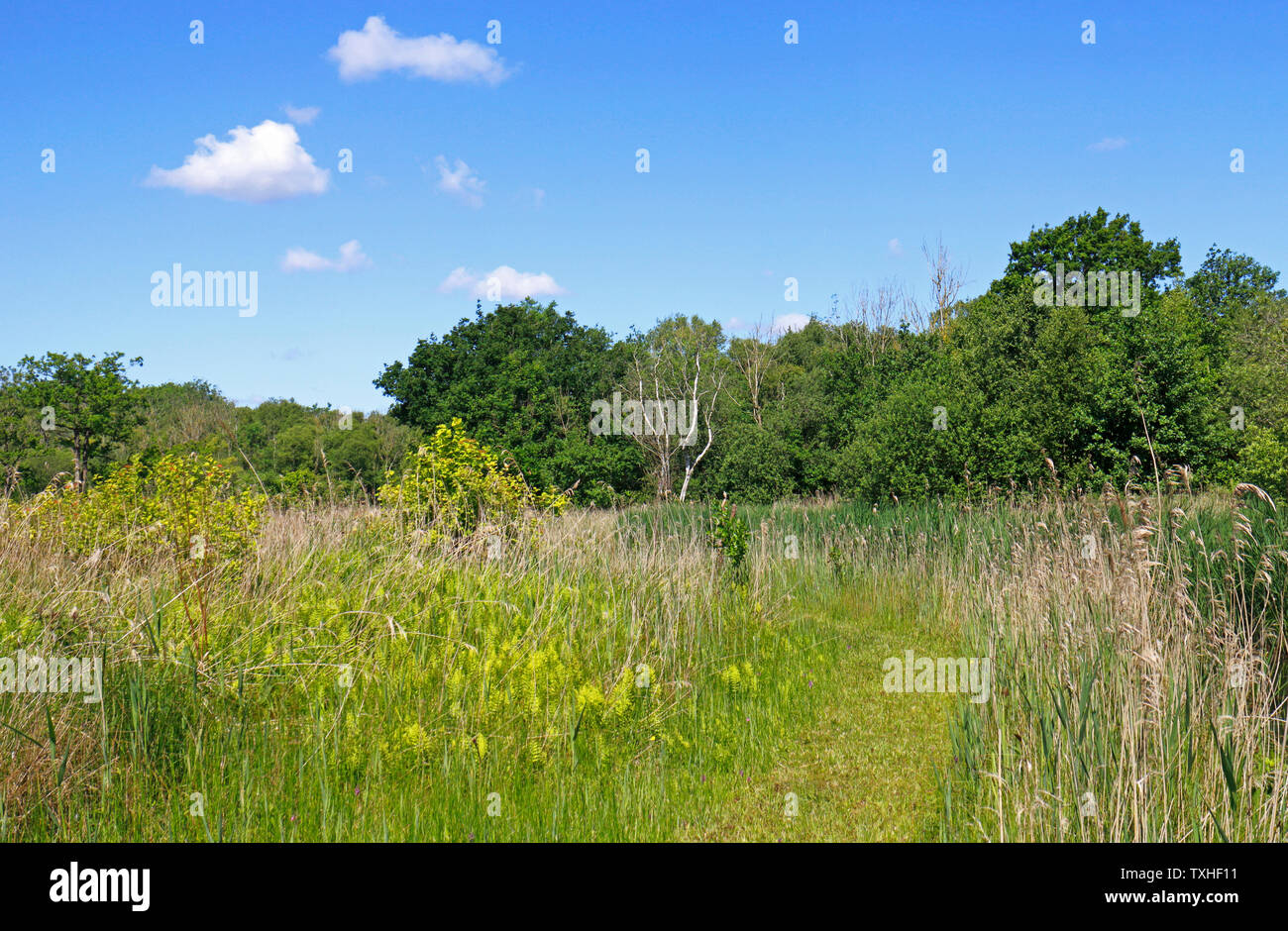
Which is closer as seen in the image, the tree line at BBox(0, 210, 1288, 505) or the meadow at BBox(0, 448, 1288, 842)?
the meadow at BBox(0, 448, 1288, 842)

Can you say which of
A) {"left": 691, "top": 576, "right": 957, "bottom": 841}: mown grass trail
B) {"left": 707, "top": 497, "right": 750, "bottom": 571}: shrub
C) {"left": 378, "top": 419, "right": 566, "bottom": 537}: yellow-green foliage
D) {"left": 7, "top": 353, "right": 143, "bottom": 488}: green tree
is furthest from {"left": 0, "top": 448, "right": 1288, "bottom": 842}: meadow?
{"left": 7, "top": 353, "right": 143, "bottom": 488}: green tree

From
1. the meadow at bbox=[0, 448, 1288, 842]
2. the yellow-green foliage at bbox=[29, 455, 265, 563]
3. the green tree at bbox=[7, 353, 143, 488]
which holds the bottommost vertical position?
the meadow at bbox=[0, 448, 1288, 842]

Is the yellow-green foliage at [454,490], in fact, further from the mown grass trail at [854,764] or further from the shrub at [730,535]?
the mown grass trail at [854,764]

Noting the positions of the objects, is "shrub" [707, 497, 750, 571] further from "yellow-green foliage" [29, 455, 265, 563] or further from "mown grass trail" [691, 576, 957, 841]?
"yellow-green foliage" [29, 455, 265, 563]

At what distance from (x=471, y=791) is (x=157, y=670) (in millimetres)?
1993

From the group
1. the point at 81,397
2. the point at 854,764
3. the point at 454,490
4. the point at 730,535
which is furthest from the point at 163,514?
→ the point at 81,397

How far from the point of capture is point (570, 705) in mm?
5023

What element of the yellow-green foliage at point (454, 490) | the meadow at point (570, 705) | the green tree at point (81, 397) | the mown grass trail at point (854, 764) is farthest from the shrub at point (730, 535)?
the green tree at point (81, 397)

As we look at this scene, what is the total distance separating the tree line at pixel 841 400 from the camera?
18391 millimetres

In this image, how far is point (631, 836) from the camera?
3904 mm

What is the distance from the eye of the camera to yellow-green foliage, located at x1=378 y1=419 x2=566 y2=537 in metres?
8.98

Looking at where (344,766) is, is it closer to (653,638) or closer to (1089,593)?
(653,638)

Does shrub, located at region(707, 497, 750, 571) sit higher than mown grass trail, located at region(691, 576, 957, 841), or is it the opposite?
shrub, located at region(707, 497, 750, 571)

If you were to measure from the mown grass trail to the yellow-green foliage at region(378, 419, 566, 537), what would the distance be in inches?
161
